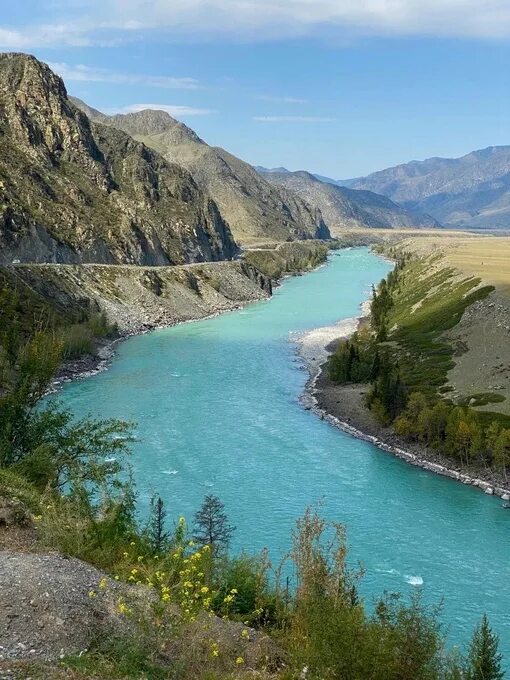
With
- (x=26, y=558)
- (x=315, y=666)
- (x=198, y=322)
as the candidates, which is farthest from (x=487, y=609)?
(x=198, y=322)

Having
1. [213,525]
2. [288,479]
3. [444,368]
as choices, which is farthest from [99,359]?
[213,525]

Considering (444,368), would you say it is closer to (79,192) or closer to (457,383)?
(457,383)

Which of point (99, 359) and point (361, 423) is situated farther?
point (99, 359)

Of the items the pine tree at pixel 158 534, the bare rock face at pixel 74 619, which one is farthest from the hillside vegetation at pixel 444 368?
the bare rock face at pixel 74 619

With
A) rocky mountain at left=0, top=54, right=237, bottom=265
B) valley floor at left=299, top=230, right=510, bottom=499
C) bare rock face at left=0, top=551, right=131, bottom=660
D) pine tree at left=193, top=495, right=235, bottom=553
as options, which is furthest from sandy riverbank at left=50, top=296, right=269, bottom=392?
bare rock face at left=0, top=551, right=131, bottom=660

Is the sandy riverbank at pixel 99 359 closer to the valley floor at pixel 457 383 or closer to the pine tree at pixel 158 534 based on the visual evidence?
the valley floor at pixel 457 383

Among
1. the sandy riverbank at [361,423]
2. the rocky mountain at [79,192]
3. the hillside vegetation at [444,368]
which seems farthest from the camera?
the rocky mountain at [79,192]

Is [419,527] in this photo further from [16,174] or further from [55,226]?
[16,174]
